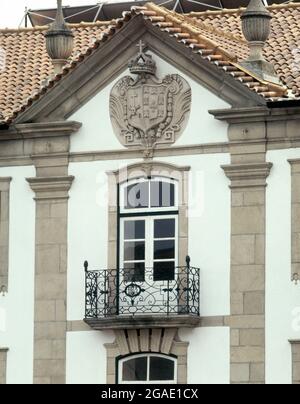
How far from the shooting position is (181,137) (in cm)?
6128

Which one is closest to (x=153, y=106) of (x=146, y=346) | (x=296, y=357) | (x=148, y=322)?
(x=148, y=322)

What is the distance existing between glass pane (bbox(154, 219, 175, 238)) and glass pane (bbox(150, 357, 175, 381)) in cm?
234

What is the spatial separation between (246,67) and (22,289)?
611cm

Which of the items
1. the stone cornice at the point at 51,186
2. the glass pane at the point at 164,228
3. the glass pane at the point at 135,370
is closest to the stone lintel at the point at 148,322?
the glass pane at the point at 135,370

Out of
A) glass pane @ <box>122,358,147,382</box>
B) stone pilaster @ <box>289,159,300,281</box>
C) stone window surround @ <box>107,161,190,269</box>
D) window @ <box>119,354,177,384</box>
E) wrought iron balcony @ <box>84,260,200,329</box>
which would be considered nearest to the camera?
stone pilaster @ <box>289,159,300,281</box>

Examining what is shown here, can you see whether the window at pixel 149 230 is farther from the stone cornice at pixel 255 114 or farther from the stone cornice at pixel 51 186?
the stone cornice at pixel 255 114

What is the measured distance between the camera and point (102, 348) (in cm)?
6116

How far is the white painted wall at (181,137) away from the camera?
2403 inches

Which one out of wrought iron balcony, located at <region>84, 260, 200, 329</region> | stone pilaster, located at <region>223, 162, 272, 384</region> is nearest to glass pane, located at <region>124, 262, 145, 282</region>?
wrought iron balcony, located at <region>84, 260, 200, 329</region>

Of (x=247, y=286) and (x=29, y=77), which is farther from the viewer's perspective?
(x=29, y=77)

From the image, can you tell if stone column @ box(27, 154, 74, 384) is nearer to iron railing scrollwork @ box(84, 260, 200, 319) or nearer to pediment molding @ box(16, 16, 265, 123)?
iron railing scrollwork @ box(84, 260, 200, 319)

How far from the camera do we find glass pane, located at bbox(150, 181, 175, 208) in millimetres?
61156
